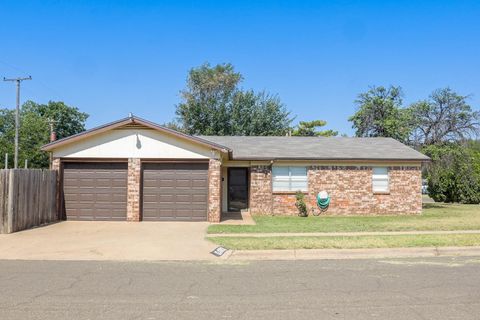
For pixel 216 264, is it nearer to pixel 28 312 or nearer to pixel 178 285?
pixel 178 285

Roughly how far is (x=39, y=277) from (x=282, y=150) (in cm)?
1513

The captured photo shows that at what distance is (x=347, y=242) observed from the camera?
11656 millimetres

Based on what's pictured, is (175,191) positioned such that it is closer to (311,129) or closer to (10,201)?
(10,201)

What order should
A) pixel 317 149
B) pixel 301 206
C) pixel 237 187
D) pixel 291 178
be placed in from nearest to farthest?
pixel 301 206
pixel 291 178
pixel 237 187
pixel 317 149

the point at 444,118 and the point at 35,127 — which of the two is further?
the point at 35,127

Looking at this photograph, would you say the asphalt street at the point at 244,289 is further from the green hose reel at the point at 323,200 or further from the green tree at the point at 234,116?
the green tree at the point at 234,116

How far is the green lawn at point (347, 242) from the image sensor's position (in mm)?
11109

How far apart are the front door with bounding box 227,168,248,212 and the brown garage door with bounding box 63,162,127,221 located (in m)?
5.85

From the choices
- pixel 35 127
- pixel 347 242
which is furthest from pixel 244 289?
pixel 35 127

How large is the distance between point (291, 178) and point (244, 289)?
14013 millimetres

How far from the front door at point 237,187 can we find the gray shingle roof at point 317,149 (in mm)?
1059

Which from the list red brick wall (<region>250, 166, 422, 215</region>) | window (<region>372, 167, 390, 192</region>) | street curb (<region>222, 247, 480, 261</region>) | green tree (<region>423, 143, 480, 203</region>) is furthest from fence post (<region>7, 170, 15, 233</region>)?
green tree (<region>423, 143, 480, 203</region>)

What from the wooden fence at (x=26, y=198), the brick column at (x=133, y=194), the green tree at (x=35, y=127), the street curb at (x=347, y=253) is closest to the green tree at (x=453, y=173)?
the street curb at (x=347, y=253)

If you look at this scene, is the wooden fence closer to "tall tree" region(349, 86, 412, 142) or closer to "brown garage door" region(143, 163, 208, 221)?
"brown garage door" region(143, 163, 208, 221)
